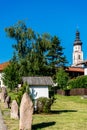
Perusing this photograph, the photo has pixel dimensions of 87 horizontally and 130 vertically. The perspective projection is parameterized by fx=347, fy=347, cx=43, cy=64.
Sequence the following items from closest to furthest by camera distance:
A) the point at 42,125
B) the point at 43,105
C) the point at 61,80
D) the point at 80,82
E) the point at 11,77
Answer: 1. the point at 42,125
2. the point at 43,105
3. the point at 80,82
4. the point at 11,77
5. the point at 61,80

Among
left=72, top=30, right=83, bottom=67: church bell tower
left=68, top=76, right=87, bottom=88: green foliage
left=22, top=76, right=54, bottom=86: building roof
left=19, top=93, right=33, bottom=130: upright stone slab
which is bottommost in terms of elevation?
left=19, top=93, right=33, bottom=130: upright stone slab

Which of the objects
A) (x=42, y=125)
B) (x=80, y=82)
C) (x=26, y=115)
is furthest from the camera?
(x=80, y=82)

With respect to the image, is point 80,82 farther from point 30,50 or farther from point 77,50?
point 77,50

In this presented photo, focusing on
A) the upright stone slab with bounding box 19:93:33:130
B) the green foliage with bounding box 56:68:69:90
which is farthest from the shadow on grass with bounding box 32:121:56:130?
the green foliage with bounding box 56:68:69:90

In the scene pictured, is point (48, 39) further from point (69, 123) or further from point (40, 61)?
point (69, 123)

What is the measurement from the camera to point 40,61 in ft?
211

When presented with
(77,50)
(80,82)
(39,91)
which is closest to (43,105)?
(39,91)

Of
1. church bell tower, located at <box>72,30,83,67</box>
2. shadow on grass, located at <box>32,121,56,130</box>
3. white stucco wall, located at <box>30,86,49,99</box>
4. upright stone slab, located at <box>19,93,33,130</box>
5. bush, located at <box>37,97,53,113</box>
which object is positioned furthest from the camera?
church bell tower, located at <box>72,30,83,67</box>

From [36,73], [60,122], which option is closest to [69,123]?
[60,122]

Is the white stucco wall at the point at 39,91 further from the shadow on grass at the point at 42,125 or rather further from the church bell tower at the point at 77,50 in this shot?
the church bell tower at the point at 77,50

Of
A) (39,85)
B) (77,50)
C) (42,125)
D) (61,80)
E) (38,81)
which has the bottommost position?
(42,125)

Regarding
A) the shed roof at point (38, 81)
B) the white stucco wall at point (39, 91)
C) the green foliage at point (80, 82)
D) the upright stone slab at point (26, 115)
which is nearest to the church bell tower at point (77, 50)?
the green foliage at point (80, 82)

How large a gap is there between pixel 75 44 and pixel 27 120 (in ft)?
462

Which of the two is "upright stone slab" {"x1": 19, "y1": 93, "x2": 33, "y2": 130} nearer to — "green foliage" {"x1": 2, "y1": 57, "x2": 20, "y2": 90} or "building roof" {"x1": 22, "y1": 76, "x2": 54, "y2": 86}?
"building roof" {"x1": 22, "y1": 76, "x2": 54, "y2": 86}
